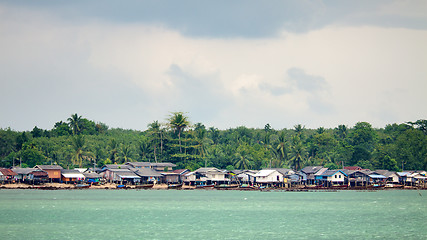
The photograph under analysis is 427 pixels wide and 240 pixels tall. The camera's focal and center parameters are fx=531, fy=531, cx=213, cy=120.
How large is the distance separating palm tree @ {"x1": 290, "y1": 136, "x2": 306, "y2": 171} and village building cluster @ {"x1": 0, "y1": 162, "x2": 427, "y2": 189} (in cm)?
737

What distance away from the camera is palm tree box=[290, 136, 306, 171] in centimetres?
14375

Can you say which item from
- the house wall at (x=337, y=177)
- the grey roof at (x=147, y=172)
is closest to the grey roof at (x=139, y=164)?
the grey roof at (x=147, y=172)

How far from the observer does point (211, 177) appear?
131000mm

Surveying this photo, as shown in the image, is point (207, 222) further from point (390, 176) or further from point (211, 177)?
point (390, 176)

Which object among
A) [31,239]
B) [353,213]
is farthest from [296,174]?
[31,239]

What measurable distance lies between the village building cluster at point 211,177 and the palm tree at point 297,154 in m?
7.37

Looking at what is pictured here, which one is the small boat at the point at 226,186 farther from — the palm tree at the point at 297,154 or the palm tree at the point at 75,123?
the palm tree at the point at 75,123

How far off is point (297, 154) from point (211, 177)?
89.7 ft

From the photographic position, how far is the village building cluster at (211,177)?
123 m

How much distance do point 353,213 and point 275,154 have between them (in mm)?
85645

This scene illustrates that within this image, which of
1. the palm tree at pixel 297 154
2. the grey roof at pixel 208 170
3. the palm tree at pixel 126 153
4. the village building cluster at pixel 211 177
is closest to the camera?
the village building cluster at pixel 211 177

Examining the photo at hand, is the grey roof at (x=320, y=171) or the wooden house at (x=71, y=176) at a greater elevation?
the grey roof at (x=320, y=171)

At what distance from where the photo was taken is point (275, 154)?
152 m

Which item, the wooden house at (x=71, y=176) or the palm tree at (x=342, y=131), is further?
the palm tree at (x=342, y=131)
